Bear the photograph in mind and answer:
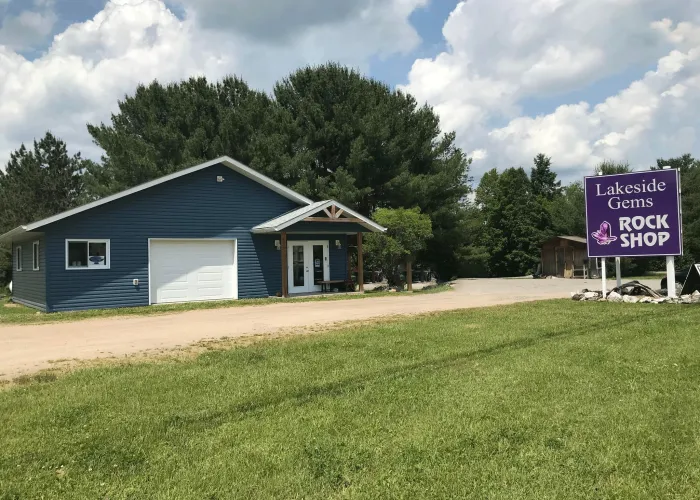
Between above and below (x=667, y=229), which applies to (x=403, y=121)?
above

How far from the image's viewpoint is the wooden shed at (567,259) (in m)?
32.2

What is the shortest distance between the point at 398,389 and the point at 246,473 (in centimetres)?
229

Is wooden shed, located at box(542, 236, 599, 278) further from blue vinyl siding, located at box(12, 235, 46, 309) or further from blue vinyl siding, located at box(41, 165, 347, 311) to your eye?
blue vinyl siding, located at box(12, 235, 46, 309)

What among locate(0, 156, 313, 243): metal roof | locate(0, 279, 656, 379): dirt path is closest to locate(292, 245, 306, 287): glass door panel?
locate(0, 156, 313, 243): metal roof

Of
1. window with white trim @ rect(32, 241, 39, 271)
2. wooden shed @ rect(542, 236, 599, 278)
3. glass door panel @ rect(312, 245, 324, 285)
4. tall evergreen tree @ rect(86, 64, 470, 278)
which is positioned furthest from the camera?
wooden shed @ rect(542, 236, 599, 278)

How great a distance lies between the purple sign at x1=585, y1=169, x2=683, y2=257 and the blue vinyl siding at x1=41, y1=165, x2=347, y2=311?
9673mm

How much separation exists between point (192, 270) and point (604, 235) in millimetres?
12316

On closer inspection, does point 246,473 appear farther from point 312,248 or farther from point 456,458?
point 312,248

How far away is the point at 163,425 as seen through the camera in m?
4.68

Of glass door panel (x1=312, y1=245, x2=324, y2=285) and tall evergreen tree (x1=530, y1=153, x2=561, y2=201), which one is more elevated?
tall evergreen tree (x1=530, y1=153, x2=561, y2=201)

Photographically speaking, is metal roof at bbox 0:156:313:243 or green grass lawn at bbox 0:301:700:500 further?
metal roof at bbox 0:156:313:243

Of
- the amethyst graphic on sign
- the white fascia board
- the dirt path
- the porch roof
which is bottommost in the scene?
the dirt path

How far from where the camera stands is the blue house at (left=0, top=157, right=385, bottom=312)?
1591 cm

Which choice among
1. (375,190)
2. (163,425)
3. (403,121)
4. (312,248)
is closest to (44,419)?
(163,425)
